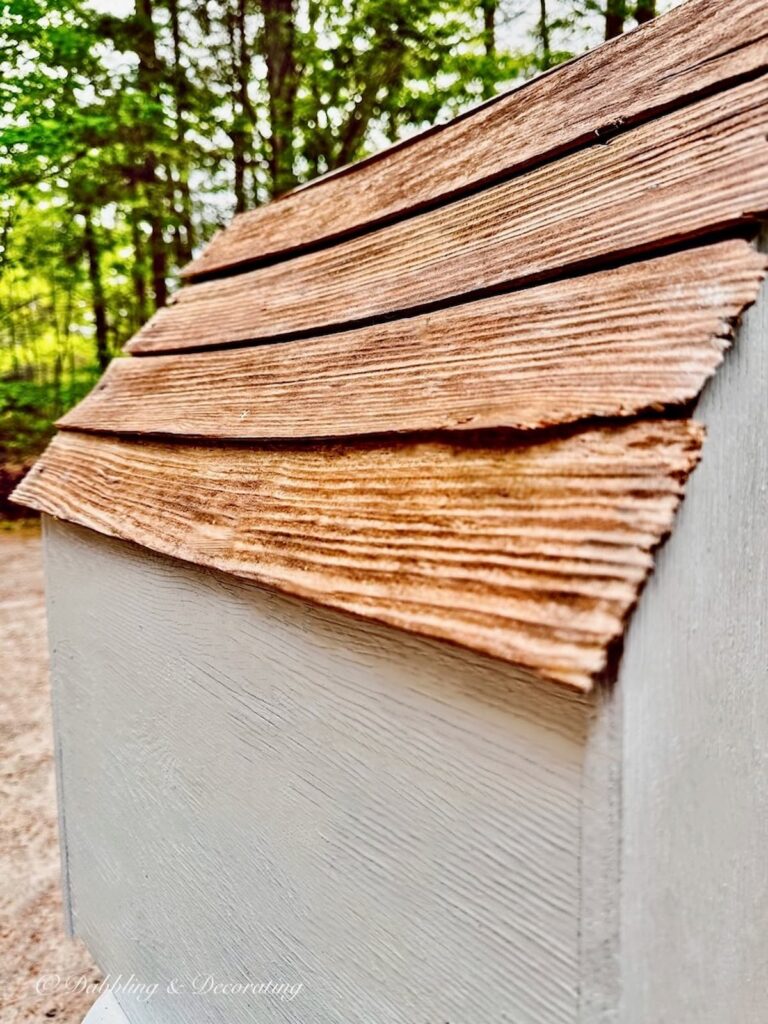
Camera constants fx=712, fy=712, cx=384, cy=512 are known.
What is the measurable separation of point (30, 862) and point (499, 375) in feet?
13.0

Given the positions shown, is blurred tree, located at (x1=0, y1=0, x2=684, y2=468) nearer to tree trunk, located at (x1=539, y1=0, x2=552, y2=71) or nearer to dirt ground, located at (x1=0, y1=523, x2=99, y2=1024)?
tree trunk, located at (x1=539, y1=0, x2=552, y2=71)

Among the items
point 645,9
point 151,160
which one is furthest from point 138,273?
point 645,9

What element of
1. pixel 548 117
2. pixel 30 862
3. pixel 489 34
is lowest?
pixel 30 862

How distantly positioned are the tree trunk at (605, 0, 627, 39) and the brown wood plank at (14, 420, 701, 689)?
19.5ft

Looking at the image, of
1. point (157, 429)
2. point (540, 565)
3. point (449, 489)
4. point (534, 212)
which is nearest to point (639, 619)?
point (540, 565)

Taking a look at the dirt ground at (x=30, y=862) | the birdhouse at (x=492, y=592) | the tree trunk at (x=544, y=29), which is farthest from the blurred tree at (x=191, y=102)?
the birdhouse at (x=492, y=592)

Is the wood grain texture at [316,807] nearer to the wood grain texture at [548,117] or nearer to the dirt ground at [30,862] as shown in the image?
the wood grain texture at [548,117]

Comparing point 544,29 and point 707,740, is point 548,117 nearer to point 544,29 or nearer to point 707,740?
point 707,740

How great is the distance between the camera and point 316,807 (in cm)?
119

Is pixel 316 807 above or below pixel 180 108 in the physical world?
below

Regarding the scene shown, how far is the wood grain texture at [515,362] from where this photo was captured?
0.83m

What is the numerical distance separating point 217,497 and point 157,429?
1.52 feet

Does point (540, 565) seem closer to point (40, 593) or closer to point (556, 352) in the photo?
point (556, 352)

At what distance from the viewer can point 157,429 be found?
5.74 ft
